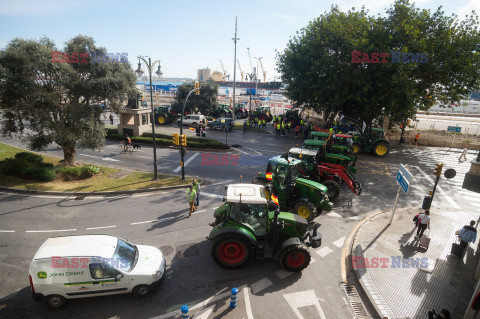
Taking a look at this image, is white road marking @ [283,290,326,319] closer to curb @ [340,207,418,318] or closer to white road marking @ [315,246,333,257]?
curb @ [340,207,418,318]

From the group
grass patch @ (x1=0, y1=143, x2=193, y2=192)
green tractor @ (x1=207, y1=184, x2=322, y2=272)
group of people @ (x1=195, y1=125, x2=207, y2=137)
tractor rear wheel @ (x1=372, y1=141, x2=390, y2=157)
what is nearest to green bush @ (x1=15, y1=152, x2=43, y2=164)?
grass patch @ (x1=0, y1=143, x2=193, y2=192)

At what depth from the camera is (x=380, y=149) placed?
75.3 ft

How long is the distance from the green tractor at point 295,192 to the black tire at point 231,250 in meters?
3.51

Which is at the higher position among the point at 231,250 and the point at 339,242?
the point at 231,250

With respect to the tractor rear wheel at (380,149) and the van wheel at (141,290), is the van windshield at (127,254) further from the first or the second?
the tractor rear wheel at (380,149)

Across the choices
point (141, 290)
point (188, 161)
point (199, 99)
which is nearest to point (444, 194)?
point (141, 290)

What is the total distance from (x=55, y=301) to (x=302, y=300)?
6.54m

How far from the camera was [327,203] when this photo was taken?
37.2ft

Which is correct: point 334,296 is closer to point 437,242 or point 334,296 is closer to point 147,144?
point 437,242

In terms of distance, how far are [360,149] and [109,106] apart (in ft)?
69.4

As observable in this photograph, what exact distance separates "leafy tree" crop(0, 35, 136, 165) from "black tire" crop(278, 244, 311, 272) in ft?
46.5

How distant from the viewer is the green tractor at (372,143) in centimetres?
2286

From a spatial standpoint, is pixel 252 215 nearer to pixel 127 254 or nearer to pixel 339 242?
pixel 127 254

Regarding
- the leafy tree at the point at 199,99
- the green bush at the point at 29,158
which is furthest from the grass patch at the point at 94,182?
the leafy tree at the point at 199,99
